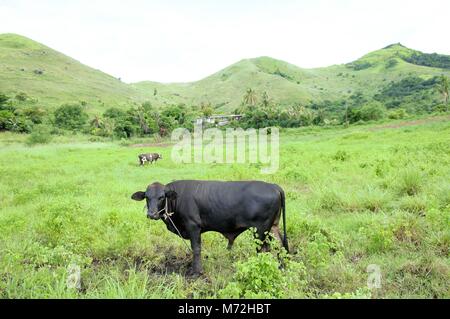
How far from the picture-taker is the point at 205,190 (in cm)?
568

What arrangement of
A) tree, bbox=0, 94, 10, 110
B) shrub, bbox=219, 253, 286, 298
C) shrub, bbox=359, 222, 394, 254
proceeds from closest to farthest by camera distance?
shrub, bbox=219, 253, 286, 298 < shrub, bbox=359, 222, 394, 254 < tree, bbox=0, 94, 10, 110

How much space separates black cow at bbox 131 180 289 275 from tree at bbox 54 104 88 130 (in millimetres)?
71260

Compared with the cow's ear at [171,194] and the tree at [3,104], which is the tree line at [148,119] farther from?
the cow's ear at [171,194]

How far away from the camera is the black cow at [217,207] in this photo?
5.42 meters

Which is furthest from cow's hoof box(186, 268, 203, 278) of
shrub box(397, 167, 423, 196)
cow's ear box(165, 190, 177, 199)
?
shrub box(397, 167, 423, 196)

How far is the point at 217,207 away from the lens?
5.54 m

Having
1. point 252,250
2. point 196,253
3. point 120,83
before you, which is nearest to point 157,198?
point 196,253

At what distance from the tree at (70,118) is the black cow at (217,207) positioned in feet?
234

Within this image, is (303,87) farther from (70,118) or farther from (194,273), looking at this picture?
(194,273)

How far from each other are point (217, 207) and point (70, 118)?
248ft

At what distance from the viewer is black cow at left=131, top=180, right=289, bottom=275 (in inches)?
213

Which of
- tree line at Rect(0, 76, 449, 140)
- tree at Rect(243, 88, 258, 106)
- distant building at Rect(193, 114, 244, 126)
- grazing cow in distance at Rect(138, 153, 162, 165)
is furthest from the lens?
tree at Rect(243, 88, 258, 106)

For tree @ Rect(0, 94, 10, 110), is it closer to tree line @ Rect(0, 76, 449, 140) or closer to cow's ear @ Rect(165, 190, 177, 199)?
tree line @ Rect(0, 76, 449, 140)
